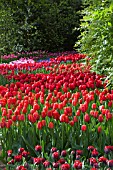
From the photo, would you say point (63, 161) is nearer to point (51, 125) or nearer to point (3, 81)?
point (51, 125)

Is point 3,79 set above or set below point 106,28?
below

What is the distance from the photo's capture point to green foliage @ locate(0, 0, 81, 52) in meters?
17.5

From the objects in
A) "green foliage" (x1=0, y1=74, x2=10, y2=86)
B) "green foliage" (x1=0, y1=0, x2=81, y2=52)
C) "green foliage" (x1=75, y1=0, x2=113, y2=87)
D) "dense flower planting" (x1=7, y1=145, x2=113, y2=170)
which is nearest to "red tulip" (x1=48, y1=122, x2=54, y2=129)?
"dense flower planting" (x1=7, y1=145, x2=113, y2=170)

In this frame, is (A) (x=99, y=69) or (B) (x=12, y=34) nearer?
(A) (x=99, y=69)

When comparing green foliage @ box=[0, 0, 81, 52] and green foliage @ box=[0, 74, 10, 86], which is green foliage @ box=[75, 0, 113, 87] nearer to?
green foliage @ box=[0, 74, 10, 86]

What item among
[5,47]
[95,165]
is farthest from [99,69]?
[5,47]

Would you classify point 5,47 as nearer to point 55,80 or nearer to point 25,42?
point 25,42

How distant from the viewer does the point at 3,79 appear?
316 inches

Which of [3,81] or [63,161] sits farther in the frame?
[3,81]

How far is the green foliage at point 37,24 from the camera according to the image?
1753cm

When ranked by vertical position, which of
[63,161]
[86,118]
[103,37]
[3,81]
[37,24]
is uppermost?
[103,37]

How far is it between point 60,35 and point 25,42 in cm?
177

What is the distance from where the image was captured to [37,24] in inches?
723

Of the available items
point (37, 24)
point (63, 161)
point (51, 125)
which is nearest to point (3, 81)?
point (51, 125)
